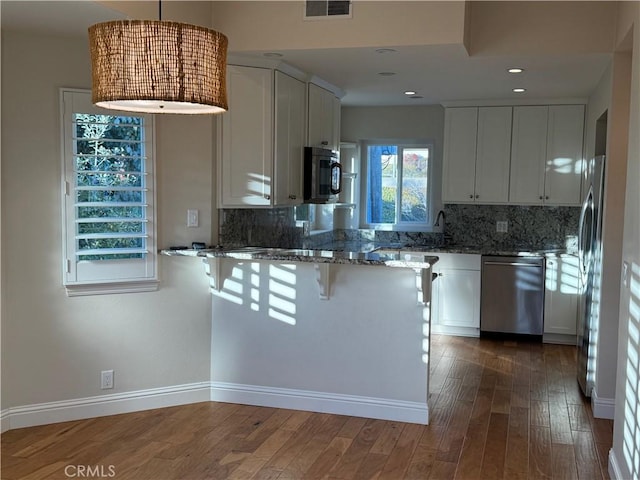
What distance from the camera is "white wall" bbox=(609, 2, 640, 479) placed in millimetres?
2736

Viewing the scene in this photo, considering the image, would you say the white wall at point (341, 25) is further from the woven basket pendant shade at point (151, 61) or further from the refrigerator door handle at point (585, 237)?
the woven basket pendant shade at point (151, 61)

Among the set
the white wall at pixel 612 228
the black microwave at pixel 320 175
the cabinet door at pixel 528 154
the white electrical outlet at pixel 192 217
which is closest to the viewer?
the white wall at pixel 612 228

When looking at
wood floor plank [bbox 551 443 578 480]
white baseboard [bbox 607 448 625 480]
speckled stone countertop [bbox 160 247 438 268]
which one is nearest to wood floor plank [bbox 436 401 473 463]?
wood floor plank [bbox 551 443 578 480]

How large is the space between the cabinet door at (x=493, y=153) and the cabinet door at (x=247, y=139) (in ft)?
9.33

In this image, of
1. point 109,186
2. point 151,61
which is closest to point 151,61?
point 151,61

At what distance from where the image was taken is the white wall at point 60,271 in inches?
146

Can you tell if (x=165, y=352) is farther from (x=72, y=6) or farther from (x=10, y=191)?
(x=72, y=6)

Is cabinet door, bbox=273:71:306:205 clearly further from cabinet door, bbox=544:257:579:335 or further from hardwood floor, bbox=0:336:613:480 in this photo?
cabinet door, bbox=544:257:579:335

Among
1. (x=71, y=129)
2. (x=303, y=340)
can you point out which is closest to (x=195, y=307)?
(x=303, y=340)

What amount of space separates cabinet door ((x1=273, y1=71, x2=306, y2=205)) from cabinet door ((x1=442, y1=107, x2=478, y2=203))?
2.14m

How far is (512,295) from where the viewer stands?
6.16 m

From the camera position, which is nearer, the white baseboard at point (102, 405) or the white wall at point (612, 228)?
the white baseboard at point (102, 405)

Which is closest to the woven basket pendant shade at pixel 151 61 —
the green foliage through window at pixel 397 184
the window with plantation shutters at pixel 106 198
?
the window with plantation shutters at pixel 106 198

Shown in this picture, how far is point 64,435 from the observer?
3.71 metres
